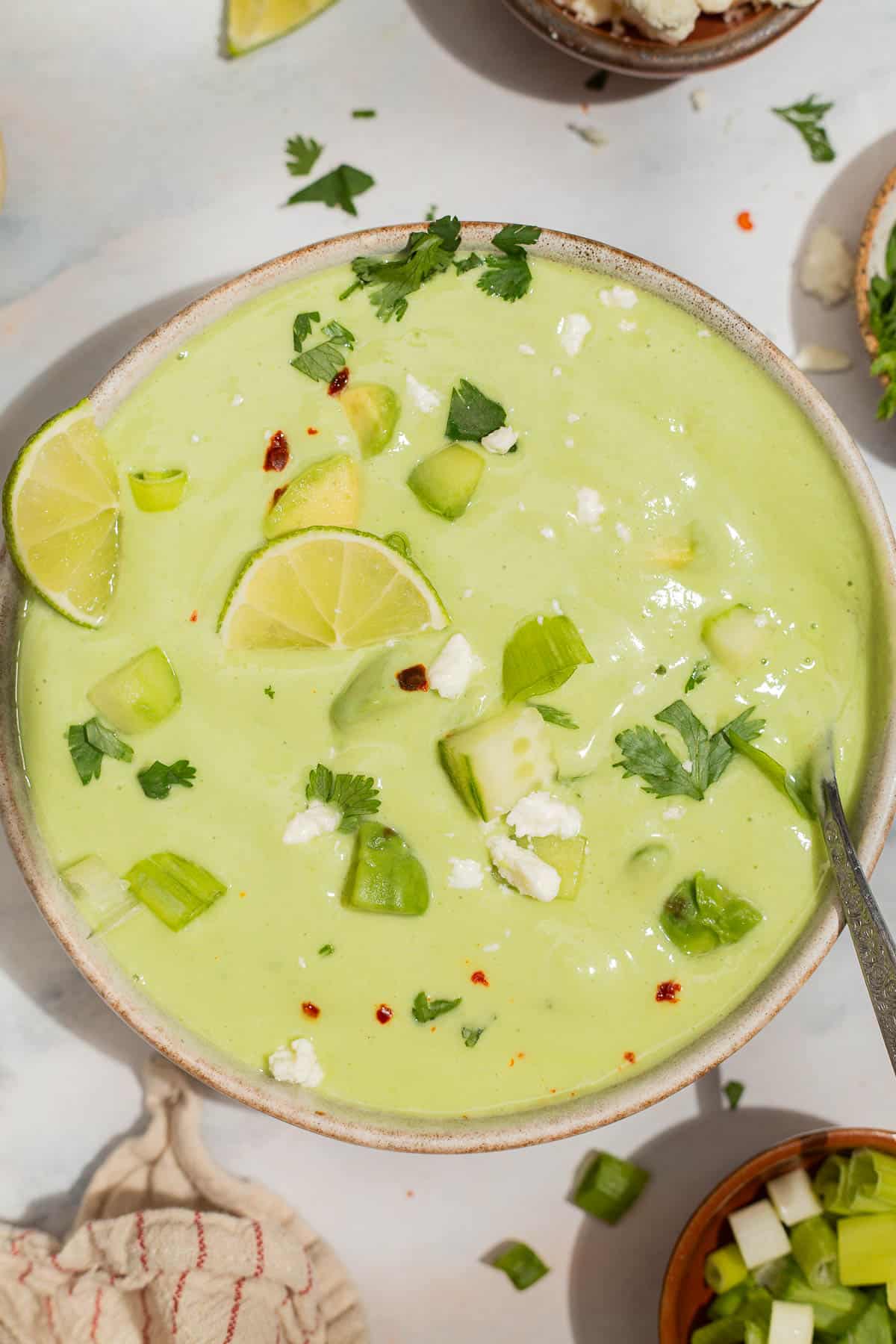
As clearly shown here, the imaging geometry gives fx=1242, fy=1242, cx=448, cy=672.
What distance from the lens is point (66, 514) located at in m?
2.12

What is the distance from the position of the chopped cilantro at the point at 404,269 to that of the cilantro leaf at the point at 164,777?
86 centimetres

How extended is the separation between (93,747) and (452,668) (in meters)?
0.65

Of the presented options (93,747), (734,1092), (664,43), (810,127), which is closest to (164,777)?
(93,747)

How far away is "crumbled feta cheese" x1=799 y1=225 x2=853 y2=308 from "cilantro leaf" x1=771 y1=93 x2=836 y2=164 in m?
0.18

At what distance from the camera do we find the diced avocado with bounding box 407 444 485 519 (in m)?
2.12

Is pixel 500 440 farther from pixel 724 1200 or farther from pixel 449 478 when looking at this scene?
pixel 724 1200

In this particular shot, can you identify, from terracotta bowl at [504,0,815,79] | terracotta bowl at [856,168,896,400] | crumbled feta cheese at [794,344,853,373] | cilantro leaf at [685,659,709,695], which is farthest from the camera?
crumbled feta cheese at [794,344,853,373]

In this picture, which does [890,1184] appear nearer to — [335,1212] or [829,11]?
[335,1212]

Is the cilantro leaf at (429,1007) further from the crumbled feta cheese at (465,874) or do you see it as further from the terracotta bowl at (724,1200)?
the terracotta bowl at (724,1200)

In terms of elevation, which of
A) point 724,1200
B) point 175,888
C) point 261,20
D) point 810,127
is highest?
point 261,20

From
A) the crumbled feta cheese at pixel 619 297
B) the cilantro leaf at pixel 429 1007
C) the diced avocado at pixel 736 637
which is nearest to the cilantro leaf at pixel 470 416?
the crumbled feta cheese at pixel 619 297

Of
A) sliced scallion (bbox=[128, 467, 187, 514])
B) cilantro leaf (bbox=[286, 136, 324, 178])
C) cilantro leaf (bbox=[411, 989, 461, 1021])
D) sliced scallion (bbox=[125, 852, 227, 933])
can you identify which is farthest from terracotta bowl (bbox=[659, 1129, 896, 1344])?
cilantro leaf (bbox=[286, 136, 324, 178])

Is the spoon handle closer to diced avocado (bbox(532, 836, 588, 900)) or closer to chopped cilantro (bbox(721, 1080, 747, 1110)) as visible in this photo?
diced avocado (bbox(532, 836, 588, 900))

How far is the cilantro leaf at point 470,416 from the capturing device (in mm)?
2139
